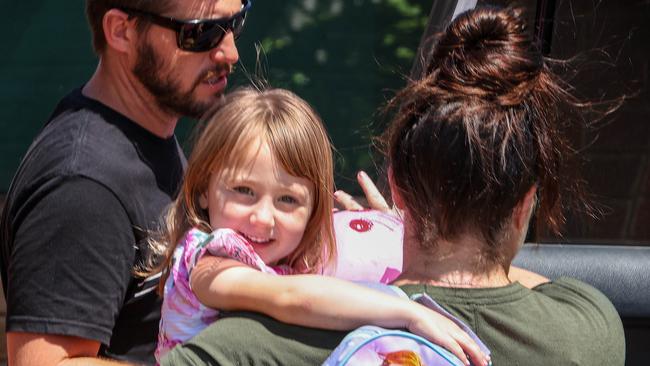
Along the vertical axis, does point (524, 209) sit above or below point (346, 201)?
above

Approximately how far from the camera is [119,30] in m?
2.63

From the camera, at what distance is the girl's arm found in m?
1.75

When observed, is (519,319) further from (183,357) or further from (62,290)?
(62,290)

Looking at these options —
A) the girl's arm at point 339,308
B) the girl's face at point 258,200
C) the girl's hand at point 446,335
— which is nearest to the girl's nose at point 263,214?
the girl's face at point 258,200

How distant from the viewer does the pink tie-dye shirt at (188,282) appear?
6.94ft

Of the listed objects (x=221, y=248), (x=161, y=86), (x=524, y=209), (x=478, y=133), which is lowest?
(x=221, y=248)

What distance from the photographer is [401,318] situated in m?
1.76

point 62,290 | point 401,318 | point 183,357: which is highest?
point 401,318

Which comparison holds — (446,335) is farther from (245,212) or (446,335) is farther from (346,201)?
(346,201)

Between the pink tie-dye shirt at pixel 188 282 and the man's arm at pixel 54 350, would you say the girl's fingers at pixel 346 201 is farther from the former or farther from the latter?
the man's arm at pixel 54 350

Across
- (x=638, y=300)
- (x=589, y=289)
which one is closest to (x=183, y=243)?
(x=589, y=289)

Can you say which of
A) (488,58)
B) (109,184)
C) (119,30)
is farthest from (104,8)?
(488,58)

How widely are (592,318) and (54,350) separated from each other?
106 centimetres

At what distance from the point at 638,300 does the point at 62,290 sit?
1.29m
